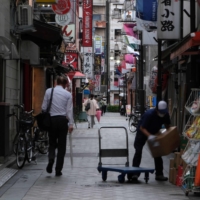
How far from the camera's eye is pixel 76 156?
61.9ft

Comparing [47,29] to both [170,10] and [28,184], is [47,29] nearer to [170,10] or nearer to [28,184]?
[170,10]

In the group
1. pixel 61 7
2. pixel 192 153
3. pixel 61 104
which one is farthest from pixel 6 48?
pixel 61 7

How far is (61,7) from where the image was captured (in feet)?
82.7

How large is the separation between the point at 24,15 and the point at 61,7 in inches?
274

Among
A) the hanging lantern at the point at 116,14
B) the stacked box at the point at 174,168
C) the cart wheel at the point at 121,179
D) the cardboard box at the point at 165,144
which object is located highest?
the hanging lantern at the point at 116,14

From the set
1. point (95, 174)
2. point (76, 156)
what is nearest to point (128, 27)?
point (76, 156)

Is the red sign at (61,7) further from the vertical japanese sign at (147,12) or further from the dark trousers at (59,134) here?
the dark trousers at (59,134)

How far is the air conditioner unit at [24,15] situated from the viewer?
18297 millimetres

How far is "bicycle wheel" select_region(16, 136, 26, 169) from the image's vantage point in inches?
604

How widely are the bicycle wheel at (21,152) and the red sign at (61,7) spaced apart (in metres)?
9.85

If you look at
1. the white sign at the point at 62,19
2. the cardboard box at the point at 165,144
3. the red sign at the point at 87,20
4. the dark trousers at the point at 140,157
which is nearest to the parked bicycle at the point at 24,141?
the dark trousers at the point at 140,157

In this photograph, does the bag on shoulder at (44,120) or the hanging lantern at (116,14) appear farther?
the hanging lantern at (116,14)

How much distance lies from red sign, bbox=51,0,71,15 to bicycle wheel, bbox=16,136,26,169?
9848 mm

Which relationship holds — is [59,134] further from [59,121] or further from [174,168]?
[174,168]
